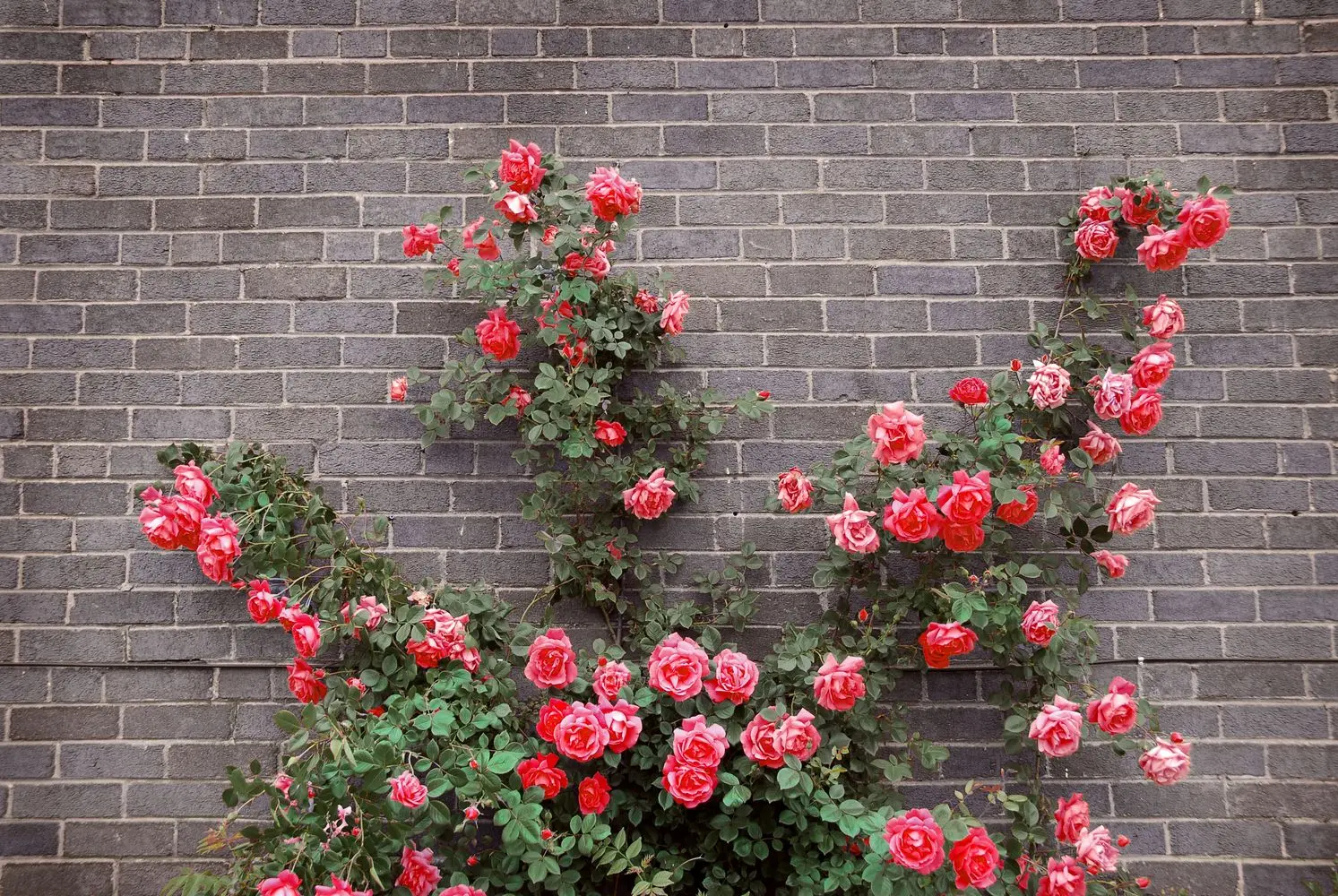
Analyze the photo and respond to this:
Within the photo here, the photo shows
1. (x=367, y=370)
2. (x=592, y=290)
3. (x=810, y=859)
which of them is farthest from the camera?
(x=367, y=370)

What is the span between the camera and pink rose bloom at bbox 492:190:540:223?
224 cm

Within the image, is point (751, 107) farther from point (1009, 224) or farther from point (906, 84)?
point (1009, 224)

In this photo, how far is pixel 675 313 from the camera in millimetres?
2285

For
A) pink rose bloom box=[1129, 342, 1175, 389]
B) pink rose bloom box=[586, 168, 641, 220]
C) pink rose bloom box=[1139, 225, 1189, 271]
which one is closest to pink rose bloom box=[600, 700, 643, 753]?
pink rose bloom box=[586, 168, 641, 220]

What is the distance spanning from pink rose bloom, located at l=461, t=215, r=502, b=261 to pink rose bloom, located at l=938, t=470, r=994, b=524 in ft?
4.25

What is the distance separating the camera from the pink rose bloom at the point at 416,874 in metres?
2.06

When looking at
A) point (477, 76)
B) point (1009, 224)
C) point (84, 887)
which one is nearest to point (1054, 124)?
point (1009, 224)

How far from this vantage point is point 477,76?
2.55 m

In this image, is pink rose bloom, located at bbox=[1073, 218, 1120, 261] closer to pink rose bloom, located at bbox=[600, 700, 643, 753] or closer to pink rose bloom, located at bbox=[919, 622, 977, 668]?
pink rose bloom, located at bbox=[919, 622, 977, 668]

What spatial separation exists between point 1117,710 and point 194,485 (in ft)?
7.55

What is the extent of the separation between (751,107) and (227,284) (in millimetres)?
1572

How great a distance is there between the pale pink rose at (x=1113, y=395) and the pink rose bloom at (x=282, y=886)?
7.07 ft

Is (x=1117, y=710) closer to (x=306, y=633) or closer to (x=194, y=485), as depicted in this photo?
(x=306, y=633)

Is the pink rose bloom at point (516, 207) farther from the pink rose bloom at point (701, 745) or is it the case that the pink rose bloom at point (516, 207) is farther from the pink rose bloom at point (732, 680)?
the pink rose bloom at point (701, 745)
